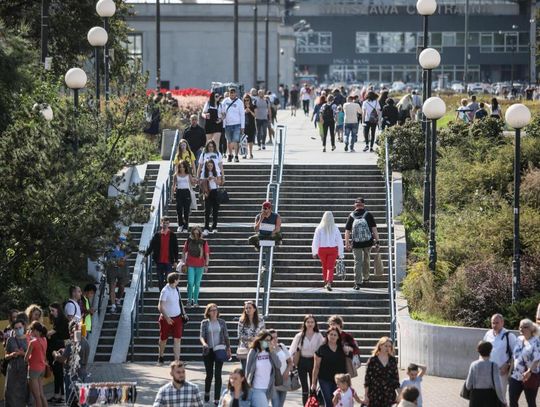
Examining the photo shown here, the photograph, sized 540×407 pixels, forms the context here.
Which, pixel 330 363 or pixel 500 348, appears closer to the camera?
pixel 330 363

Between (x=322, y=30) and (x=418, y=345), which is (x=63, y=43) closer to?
(x=418, y=345)

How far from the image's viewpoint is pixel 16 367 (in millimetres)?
19047

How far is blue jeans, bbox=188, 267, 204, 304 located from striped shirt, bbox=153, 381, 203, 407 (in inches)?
380

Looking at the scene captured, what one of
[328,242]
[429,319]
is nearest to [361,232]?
[328,242]

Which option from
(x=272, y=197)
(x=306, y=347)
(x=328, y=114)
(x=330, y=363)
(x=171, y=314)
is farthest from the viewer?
(x=328, y=114)

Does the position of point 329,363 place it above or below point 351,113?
below

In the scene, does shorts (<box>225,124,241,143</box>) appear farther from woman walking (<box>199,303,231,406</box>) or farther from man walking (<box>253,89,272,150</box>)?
Result: woman walking (<box>199,303,231,406</box>)

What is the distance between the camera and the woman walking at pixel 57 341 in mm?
20578

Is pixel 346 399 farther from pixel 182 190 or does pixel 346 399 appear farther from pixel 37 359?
pixel 182 190

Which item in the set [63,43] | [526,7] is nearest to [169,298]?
[63,43]

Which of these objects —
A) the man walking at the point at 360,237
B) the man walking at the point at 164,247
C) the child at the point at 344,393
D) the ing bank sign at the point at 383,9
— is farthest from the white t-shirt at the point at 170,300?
the ing bank sign at the point at 383,9

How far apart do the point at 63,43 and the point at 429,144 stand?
22544mm

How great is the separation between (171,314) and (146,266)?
13.1 ft

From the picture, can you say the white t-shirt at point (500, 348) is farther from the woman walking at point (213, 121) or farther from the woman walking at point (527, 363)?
the woman walking at point (213, 121)
